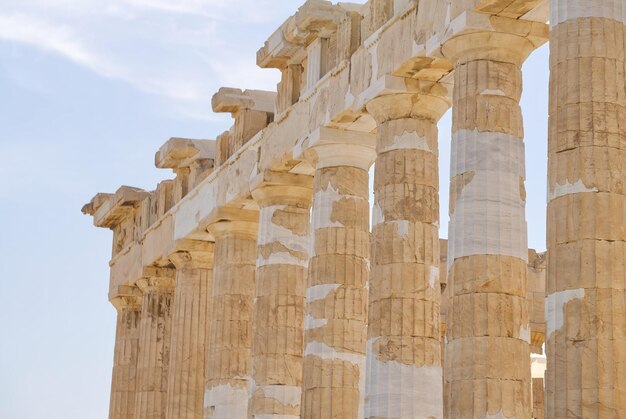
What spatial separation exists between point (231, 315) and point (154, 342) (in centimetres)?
749

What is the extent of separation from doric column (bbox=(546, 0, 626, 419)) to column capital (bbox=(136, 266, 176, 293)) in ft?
77.9

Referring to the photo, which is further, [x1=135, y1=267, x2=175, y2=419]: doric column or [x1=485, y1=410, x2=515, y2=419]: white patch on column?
[x1=135, y1=267, x2=175, y2=419]: doric column

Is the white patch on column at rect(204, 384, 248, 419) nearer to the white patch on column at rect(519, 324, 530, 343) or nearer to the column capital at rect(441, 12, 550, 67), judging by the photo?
the white patch on column at rect(519, 324, 530, 343)

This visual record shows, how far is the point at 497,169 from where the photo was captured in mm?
26812

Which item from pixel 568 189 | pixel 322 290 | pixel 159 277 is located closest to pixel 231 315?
pixel 322 290

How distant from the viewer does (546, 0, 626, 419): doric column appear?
21.6 meters

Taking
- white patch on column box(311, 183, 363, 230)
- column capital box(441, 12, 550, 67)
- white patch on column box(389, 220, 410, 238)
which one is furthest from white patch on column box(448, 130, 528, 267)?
white patch on column box(311, 183, 363, 230)

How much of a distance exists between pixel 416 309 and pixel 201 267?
14.5 m

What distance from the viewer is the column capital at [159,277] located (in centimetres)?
4541

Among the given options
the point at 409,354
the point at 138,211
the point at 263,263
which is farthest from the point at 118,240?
the point at 409,354

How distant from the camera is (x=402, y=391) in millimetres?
28531

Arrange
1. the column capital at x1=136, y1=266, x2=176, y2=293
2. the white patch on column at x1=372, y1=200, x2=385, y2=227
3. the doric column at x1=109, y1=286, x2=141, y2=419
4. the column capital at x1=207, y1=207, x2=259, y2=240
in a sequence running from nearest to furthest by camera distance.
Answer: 1. the white patch on column at x1=372, y1=200, x2=385, y2=227
2. the column capital at x1=207, y1=207, x2=259, y2=240
3. the column capital at x1=136, y1=266, x2=176, y2=293
4. the doric column at x1=109, y1=286, x2=141, y2=419

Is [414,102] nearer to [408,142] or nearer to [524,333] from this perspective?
[408,142]

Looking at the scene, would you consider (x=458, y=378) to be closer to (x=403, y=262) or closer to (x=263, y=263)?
(x=403, y=262)
